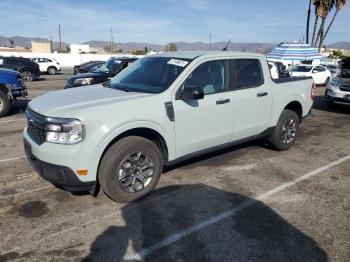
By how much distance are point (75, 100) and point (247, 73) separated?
272 centimetres

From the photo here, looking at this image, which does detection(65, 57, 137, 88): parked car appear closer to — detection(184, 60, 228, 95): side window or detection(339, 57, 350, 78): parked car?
detection(184, 60, 228, 95): side window

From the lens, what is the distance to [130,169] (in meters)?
4.12

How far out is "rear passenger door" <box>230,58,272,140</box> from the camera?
5125 mm

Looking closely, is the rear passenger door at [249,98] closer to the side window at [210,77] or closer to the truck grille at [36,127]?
the side window at [210,77]

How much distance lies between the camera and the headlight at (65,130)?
3607mm

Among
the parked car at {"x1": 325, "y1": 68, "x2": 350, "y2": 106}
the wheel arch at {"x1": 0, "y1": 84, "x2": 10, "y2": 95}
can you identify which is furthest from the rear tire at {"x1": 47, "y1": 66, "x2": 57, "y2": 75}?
the parked car at {"x1": 325, "y1": 68, "x2": 350, "y2": 106}

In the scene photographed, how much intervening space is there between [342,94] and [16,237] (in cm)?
1005

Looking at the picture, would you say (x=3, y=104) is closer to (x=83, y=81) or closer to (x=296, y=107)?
(x=83, y=81)

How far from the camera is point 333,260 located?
10.2ft

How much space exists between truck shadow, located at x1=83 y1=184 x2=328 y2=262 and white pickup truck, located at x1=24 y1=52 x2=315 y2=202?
1.61 feet

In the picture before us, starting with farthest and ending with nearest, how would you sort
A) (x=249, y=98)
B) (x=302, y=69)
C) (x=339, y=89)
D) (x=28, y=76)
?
1. (x=28, y=76)
2. (x=302, y=69)
3. (x=339, y=89)
4. (x=249, y=98)

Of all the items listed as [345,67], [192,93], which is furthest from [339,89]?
[192,93]

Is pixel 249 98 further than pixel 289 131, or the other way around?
pixel 289 131

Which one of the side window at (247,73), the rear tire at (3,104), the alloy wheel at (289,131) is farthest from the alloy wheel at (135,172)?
the rear tire at (3,104)
